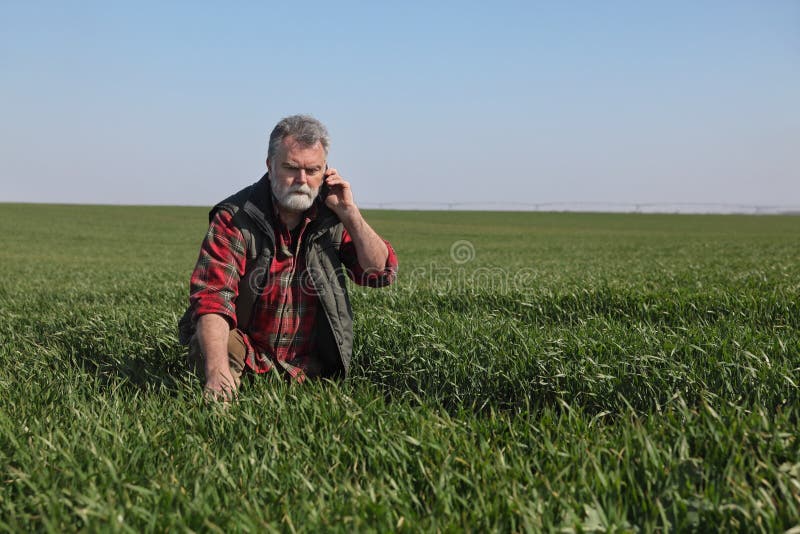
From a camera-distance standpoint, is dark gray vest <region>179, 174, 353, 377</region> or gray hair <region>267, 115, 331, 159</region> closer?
gray hair <region>267, 115, 331, 159</region>

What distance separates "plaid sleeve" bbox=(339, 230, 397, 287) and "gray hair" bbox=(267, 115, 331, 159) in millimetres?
852

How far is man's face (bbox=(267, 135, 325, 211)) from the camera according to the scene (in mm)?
4402

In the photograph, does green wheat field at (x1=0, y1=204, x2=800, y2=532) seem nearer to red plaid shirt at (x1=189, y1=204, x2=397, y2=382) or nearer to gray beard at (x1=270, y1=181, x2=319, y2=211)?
red plaid shirt at (x1=189, y1=204, x2=397, y2=382)

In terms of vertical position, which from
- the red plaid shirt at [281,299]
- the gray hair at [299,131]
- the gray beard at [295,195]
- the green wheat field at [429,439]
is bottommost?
the green wheat field at [429,439]

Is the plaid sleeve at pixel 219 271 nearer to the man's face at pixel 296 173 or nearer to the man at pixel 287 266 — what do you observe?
the man at pixel 287 266

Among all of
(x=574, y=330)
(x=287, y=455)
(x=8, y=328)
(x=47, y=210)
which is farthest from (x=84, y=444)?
(x=47, y=210)

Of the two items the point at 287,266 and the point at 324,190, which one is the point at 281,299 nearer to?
the point at 287,266

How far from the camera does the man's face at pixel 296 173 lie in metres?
4.40

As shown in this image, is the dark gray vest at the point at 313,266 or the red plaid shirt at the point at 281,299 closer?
the red plaid shirt at the point at 281,299

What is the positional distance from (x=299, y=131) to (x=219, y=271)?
3.58ft

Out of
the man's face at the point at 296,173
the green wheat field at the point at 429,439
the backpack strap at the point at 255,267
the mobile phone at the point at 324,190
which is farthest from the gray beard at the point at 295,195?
the green wheat field at the point at 429,439

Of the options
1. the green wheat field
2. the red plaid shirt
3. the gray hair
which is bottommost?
the green wheat field

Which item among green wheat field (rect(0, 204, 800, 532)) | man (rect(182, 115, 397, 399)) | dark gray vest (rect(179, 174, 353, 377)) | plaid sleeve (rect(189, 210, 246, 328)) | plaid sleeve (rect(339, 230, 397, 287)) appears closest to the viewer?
green wheat field (rect(0, 204, 800, 532))

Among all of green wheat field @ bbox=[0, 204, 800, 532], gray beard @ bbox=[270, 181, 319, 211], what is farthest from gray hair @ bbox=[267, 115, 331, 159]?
green wheat field @ bbox=[0, 204, 800, 532]
